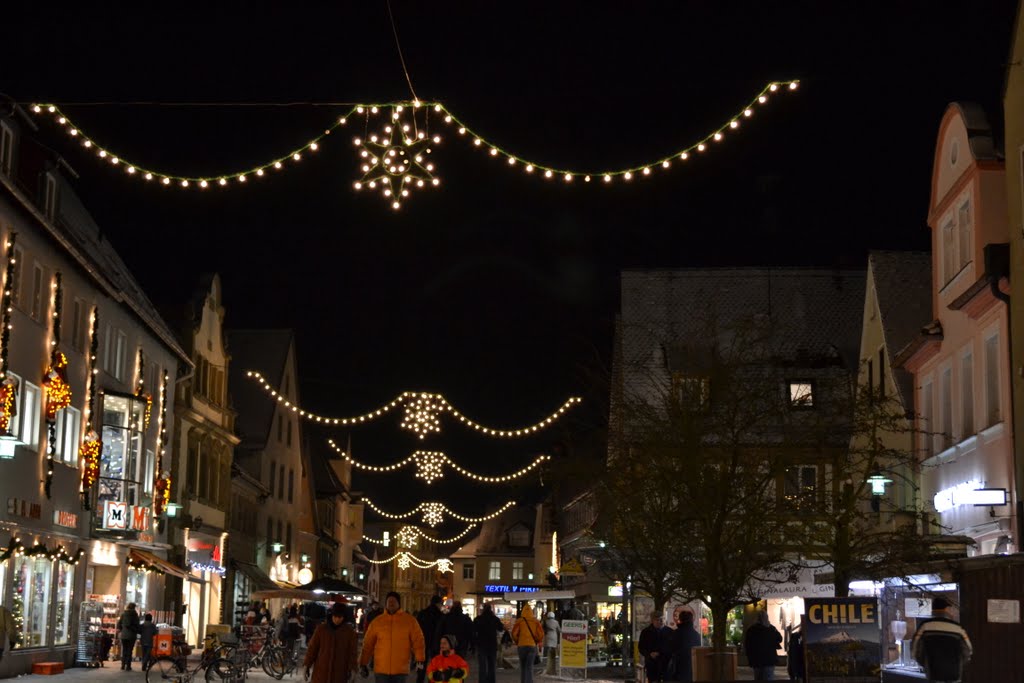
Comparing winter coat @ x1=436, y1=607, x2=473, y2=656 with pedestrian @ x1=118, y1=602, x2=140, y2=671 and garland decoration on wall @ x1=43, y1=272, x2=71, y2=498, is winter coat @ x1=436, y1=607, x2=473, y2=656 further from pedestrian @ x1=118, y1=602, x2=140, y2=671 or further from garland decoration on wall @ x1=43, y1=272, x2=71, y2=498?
pedestrian @ x1=118, y1=602, x2=140, y2=671

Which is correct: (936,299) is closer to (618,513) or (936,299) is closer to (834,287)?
(618,513)

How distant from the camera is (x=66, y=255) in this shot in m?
33.7

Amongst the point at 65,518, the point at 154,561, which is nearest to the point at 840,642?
the point at 65,518

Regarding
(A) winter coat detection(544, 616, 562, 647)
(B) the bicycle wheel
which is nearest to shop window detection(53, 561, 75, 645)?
(B) the bicycle wheel

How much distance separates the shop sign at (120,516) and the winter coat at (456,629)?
12.7 m

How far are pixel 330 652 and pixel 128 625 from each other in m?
21.9

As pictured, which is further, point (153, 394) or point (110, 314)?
point (153, 394)

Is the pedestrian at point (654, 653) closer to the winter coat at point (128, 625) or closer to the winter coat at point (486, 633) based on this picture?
the winter coat at point (486, 633)

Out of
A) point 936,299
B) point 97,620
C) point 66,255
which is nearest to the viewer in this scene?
point 936,299

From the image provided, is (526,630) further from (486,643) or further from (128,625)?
(128,625)

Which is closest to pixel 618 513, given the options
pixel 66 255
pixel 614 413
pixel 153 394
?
pixel 614 413

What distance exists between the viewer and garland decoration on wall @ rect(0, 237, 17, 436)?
27.8 meters

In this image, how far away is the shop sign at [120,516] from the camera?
3797 centimetres

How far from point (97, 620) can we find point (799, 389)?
23.6 meters
